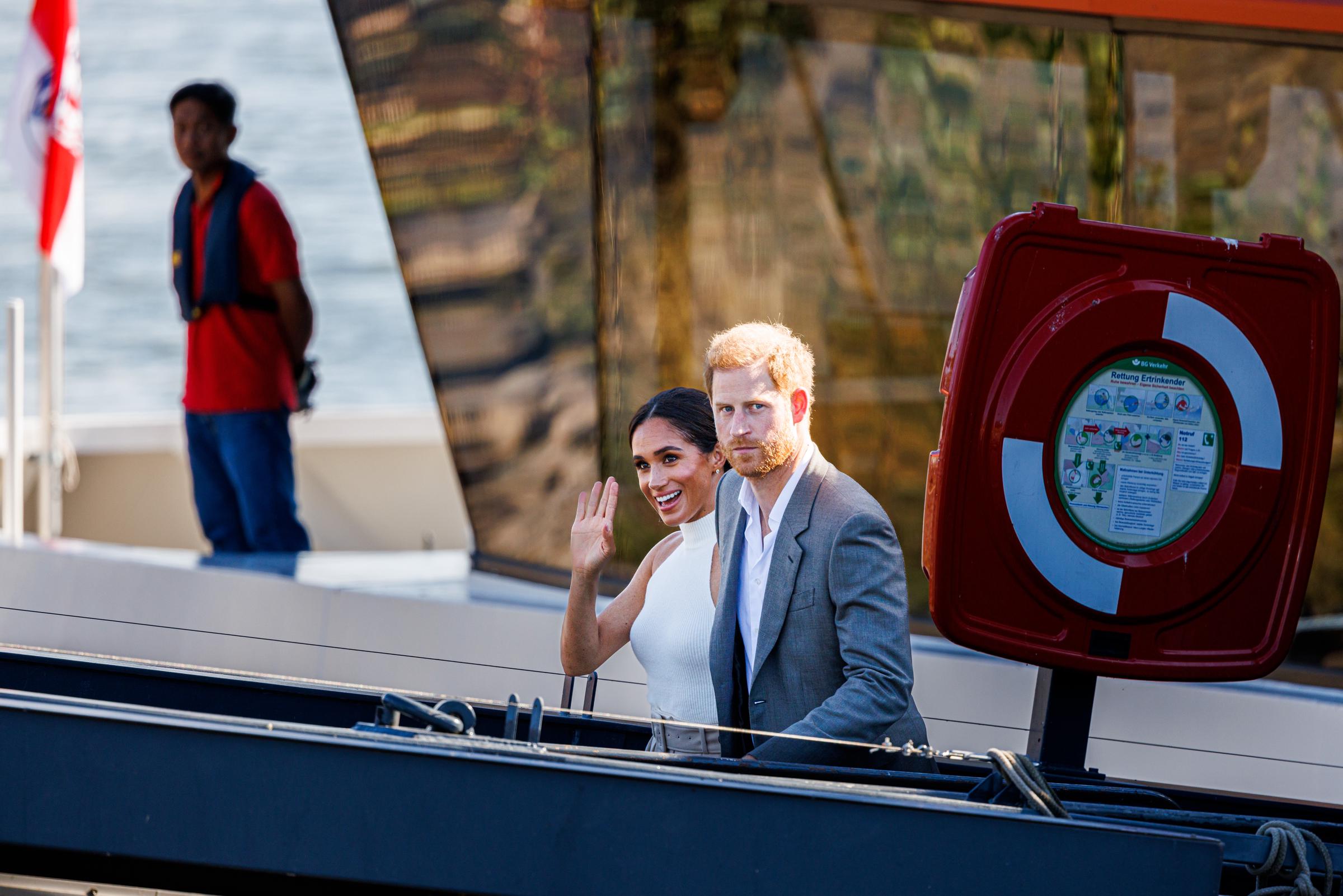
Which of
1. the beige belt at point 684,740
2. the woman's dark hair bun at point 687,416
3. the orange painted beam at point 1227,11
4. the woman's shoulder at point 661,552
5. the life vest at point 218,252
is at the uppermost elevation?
the orange painted beam at point 1227,11

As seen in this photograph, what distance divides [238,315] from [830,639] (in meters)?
3.61

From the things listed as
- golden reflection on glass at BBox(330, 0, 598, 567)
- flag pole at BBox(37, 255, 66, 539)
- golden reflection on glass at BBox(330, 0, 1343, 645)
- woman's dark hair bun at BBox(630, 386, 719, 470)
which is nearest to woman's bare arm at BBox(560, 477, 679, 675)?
woman's dark hair bun at BBox(630, 386, 719, 470)

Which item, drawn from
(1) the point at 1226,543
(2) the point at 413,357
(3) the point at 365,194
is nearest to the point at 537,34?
(1) the point at 1226,543

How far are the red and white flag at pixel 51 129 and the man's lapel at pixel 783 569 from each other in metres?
4.26

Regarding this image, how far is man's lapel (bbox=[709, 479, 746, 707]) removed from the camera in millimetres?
2588

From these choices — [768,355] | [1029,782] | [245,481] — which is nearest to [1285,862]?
[1029,782]

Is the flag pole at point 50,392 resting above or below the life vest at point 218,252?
below

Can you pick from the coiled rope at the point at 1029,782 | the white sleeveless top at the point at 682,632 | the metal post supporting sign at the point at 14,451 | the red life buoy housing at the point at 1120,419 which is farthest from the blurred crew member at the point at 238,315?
the coiled rope at the point at 1029,782

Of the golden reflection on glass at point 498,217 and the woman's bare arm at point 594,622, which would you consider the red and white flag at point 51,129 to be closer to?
→ the golden reflection on glass at point 498,217

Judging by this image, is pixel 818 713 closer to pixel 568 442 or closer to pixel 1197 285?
pixel 1197 285

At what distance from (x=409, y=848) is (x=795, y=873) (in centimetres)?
51

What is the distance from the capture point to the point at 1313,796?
13.9ft

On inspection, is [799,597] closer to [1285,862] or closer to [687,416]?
[687,416]

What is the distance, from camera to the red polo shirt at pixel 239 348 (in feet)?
18.0
